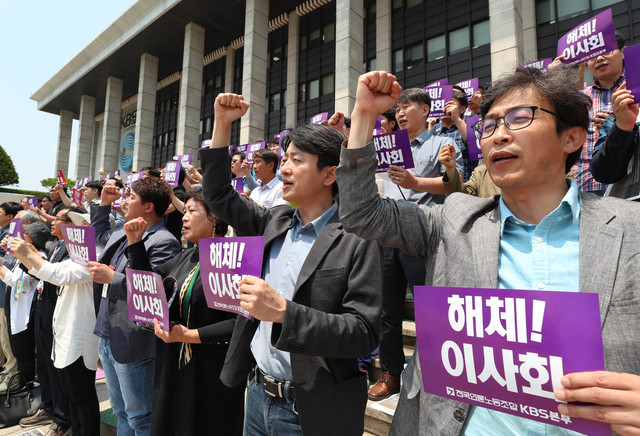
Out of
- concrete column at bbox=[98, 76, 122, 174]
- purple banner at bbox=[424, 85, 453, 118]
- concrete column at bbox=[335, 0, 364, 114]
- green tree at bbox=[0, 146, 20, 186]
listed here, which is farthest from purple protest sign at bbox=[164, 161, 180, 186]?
green tree at bbox=[0, 146, 20, 186]

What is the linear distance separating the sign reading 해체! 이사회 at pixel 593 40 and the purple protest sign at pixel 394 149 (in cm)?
244

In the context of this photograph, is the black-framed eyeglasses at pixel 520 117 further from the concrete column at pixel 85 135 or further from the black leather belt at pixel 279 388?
the concrete column at pixel 85 135

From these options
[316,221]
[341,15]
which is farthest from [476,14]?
[316,221]

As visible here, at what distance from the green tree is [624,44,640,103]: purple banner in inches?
2113

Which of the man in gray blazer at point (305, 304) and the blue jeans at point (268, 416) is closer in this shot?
the man in gray blazer at point (305, 304)

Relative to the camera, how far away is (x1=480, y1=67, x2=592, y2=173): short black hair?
1.37m

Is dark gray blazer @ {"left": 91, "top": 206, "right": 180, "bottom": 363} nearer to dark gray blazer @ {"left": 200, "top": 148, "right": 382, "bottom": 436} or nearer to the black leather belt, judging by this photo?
dark gray blazer @ {"left": 200, "top": 148, "right": 382, "bottom": 436}

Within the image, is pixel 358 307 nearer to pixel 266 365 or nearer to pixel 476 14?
pixel 266 365

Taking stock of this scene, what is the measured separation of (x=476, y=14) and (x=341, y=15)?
7.23 meters

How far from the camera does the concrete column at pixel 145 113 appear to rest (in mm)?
26344

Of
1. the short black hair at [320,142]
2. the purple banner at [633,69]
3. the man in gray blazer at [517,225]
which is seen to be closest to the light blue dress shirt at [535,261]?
the man in gray blazer at [517,225]

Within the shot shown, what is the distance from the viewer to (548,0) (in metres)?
17.0

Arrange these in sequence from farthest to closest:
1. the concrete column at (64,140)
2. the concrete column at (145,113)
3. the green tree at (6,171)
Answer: the green tree at (6,171) < the concrete column at (64,140) < the concrete column at (145,113)

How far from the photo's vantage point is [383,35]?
2102 centimetres
